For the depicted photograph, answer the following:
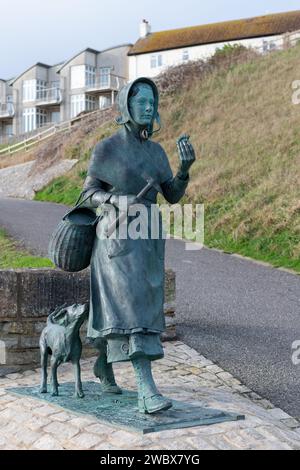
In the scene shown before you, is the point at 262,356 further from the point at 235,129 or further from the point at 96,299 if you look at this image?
the point at 235,129

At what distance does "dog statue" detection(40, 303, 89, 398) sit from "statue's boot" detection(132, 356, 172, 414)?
71 cm

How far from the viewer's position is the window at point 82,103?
5303cm

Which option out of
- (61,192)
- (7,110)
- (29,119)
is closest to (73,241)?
(61,192)

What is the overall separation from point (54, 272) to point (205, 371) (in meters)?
1.95

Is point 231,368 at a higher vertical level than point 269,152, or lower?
lower

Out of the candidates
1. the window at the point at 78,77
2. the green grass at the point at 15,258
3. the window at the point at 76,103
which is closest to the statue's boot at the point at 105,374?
the green grass at the point at 15,258

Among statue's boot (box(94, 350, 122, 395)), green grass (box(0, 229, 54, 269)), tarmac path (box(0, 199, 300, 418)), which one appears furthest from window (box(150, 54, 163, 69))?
statue's boot (box(94, 350, 122, 395))

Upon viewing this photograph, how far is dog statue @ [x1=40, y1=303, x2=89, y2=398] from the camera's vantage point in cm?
517

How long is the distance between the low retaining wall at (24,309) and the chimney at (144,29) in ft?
150

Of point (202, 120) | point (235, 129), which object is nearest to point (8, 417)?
point (235, 129)

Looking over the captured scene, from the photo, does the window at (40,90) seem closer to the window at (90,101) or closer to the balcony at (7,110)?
the balcony at (7,110)

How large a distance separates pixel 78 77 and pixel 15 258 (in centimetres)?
4538

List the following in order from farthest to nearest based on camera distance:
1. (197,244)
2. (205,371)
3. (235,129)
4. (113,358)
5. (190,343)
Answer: (235,129) < (197,244) < (190,343) < (205,371) < (113,358)

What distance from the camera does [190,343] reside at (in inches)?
310
